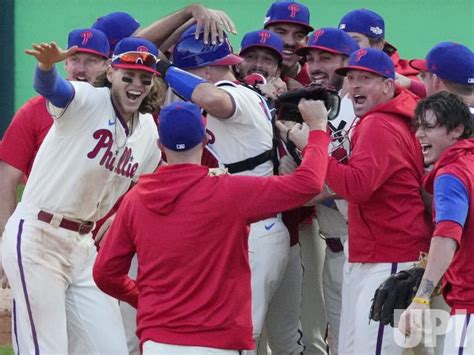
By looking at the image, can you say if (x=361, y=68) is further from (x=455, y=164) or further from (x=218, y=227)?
(x=218, y=227)

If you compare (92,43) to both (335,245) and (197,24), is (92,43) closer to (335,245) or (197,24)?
(197,24)

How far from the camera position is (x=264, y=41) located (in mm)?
7348

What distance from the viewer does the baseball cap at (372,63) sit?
6418 mm

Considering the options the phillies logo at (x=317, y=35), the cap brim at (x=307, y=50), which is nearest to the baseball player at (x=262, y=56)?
the cap brim at (x=307, y=50)

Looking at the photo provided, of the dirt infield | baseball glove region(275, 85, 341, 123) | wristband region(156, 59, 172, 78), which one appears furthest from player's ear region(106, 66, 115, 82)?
the dirt infield

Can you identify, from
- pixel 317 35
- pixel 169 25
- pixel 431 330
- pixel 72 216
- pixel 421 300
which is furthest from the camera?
pixel 169 25

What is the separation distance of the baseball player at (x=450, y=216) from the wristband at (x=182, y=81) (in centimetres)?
116

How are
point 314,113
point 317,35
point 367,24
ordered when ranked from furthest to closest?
point 367,24, point 317,35, point 314,113

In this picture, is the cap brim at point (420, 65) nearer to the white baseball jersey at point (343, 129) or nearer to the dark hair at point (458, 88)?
the dark hair at point (458, 88)

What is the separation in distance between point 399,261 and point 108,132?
159 centimetres

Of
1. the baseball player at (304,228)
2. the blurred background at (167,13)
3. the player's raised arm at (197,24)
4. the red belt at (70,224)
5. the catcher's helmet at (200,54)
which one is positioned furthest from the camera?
the blurred background at (167,13)

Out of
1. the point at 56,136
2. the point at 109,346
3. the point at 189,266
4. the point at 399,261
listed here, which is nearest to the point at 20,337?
the point at 109,346

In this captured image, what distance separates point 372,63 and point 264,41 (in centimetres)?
108

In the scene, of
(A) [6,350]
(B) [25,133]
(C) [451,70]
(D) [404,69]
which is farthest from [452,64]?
(A) [6,350]
